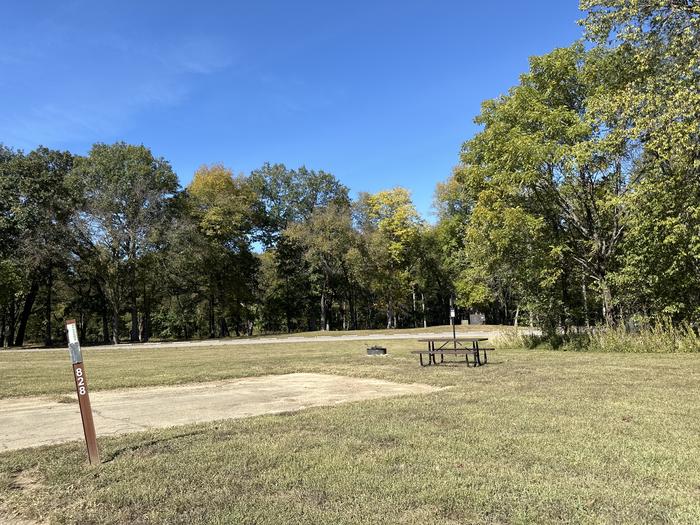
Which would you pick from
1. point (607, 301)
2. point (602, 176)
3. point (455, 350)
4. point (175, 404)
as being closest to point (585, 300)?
point (607, 301)

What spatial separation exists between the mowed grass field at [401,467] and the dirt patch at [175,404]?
0.82 meters

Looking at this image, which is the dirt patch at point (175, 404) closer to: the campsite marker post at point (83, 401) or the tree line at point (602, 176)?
the campsite marker post at point (83, 401)

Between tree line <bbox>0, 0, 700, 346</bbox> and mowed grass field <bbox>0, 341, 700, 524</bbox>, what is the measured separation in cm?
931

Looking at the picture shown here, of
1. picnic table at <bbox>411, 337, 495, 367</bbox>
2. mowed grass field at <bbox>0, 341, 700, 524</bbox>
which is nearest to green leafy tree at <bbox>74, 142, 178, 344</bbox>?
picnic table at <bbox>411, 337, 495, 367</bbox>

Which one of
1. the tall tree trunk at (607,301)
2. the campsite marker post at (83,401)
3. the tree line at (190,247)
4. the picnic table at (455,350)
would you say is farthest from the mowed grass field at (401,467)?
the tree line at (190,247)

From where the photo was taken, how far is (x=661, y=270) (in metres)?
17.0

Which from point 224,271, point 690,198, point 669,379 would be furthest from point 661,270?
point 224,271

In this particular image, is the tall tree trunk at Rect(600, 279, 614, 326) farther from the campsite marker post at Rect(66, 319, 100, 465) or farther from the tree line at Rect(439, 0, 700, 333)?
the campsite marker post at Rect(66, 319, 100, 465)

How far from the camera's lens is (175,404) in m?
8.90

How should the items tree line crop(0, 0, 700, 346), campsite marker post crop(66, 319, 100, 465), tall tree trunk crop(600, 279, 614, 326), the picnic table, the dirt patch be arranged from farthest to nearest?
tall tree trunk crop(600, 279, 614, 326) → tree line crop(0, 0, 700, 346) → the picnic table → the dirt patch → campsite marker post crop(66, 319, 100, 465)

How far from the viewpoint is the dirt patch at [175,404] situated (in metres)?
7.02

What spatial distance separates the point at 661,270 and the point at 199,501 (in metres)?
17.0

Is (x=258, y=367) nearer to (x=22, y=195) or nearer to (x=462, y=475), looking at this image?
(x=462, y=475)

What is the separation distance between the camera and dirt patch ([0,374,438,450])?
702 centimetres
